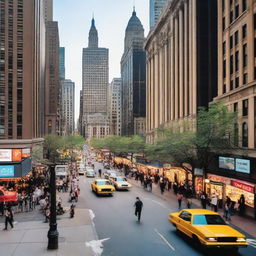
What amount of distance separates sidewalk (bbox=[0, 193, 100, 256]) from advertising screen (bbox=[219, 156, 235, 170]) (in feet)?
40.8

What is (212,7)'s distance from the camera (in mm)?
48312

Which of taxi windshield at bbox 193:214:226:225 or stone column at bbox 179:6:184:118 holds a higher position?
stone column at bbox 179:6:184:118

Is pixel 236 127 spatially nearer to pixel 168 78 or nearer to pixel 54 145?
pixel 168 78

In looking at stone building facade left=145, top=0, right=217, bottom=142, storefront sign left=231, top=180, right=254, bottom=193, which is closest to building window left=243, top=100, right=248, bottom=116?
storefront sign left=231, top=180, right=254, bottom=193

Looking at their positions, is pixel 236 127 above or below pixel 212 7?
below

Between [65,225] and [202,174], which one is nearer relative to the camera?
[65,225]

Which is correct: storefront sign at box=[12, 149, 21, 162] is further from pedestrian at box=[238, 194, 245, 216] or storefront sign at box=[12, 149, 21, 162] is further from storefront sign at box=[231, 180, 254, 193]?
pedestrian at box=[238, 194, 245, 216]

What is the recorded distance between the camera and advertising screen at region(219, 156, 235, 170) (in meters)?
25.3

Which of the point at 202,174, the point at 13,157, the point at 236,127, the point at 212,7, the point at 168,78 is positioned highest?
the point at 212,7

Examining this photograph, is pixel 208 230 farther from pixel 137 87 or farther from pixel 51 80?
pixel 137 87

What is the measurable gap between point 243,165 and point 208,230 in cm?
1152

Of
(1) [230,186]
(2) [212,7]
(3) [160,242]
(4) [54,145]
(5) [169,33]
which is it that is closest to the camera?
(3) [160,242]

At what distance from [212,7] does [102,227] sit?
4162 cm

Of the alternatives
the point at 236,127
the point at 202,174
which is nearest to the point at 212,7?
the point at 236,127
